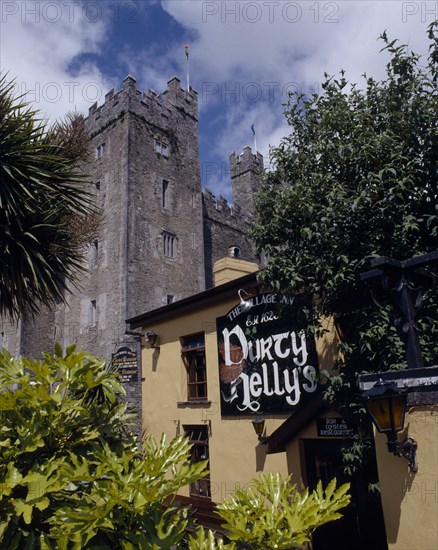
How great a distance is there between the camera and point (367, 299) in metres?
7.23

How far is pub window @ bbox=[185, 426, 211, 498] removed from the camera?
1173 centimetres

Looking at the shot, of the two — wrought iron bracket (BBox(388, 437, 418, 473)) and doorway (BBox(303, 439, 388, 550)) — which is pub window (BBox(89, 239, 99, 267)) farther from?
wrought iron bracket (BBox(388, 437, 418, 473))

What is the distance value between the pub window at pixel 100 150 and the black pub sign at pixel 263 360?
23646mm

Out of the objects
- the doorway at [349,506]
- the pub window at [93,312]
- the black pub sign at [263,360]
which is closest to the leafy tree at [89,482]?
the doorway at [349,506]

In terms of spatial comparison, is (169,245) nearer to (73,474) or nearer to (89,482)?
(89,482)

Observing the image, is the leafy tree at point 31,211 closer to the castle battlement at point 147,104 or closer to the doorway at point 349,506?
the doorway at point 349,506

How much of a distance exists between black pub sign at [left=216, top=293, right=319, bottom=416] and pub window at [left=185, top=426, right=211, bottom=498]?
1314mm

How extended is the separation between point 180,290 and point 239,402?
68.4 feet

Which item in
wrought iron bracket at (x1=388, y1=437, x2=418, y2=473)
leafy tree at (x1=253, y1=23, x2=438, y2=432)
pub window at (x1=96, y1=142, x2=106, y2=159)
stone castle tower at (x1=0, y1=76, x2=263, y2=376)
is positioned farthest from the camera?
pub window at (x1=96, y1=142, x2=106, y2=159)

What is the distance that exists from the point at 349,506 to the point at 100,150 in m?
29.1

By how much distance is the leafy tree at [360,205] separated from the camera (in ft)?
21.7

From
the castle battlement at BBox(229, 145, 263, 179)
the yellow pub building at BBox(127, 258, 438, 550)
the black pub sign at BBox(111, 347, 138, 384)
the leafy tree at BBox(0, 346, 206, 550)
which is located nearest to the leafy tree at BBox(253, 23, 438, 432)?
the yellow pub building at BBox(127, 258, 438, 550)

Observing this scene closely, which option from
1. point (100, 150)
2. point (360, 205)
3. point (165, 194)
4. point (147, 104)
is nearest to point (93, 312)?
point (165, 194)

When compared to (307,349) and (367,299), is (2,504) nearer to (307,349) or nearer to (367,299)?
(367,299)
